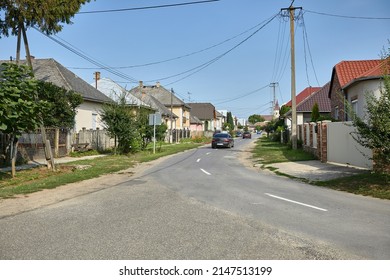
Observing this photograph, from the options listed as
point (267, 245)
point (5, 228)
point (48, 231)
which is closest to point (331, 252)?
point (267, 245)

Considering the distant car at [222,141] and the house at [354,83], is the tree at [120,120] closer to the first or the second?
the distant car at [222,141]

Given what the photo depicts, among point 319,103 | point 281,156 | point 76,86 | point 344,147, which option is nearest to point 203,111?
point 319,103

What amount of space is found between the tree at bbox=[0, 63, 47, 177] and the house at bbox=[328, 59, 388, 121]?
13.0m

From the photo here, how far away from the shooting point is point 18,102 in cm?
1104

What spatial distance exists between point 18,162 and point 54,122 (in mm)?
5272

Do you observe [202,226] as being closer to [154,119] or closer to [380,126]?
[380,126]

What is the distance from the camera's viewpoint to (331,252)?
4617mm

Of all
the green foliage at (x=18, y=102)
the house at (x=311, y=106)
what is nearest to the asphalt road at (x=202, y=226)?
the green foliage at (x=18, y=102)

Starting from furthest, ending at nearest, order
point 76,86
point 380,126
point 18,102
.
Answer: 1. point 76,86
2. point 18,102
3. point 380,126

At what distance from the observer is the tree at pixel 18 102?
10.8m

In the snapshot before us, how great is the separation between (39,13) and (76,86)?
14.7 m

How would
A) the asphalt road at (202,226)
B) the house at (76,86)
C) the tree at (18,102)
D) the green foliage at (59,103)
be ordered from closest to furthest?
1. the asphalt road at (202,226)
2. the tree at (18,102)
3. the green foliage at (59,103)
4. the house at (76,86)

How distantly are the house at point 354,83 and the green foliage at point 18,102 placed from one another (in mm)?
12972

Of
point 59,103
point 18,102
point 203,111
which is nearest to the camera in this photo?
point 18,102
